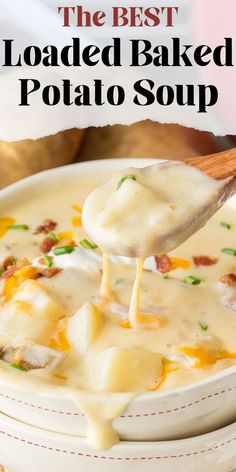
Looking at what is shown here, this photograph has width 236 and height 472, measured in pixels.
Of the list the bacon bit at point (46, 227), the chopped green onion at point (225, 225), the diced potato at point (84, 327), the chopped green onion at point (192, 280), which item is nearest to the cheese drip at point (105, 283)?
the diced potato at point (84, 327)

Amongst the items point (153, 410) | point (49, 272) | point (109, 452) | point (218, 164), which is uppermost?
point (218, 164)

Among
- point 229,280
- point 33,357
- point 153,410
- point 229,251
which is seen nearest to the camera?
point 153,410

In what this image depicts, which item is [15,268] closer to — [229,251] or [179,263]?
[179,263]

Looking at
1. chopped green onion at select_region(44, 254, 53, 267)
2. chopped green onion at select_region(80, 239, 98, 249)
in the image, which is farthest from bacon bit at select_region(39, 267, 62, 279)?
chopped green onion at select_region(80, 239, 98, 249)

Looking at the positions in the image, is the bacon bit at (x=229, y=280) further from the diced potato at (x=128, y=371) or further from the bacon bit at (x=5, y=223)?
the bacon bit at (x=5, y=223)

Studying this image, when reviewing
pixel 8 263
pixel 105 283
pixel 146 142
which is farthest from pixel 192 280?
pixel 146 142

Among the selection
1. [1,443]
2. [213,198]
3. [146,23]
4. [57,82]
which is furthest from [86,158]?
[1,443]

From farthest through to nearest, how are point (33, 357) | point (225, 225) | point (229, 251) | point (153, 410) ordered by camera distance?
point (225, 225) < point (229, 251) < point (33, 357) < point (153, 410)

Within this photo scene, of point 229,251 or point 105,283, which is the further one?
point 229,251
